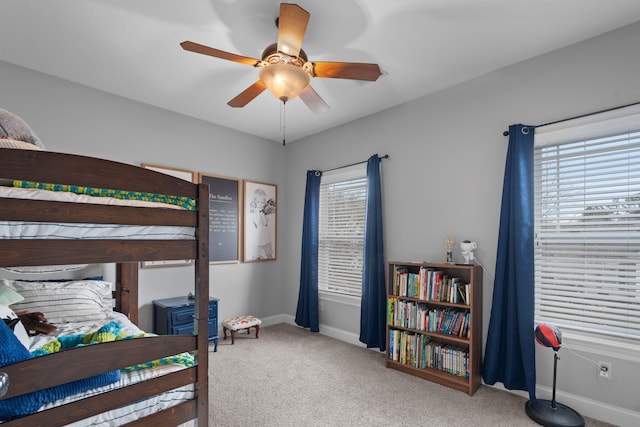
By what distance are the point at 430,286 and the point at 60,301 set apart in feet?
9.89

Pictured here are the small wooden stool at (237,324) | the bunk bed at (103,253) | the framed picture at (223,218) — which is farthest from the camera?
the framed picture at (223,218)

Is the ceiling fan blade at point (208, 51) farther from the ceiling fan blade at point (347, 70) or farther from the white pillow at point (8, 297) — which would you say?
the white pillow at point (8, 297)

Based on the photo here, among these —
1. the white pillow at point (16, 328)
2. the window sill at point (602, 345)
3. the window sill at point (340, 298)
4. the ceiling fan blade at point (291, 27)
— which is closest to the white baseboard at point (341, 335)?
the window sill at point (340, 298)

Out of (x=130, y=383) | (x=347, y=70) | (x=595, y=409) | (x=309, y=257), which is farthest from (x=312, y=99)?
(x=595, y=409)

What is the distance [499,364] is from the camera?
2568 millimetres

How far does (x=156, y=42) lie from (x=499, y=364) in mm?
3634

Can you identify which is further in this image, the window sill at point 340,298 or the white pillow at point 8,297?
the window sill at point 340,298

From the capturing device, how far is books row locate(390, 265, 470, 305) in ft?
8.87

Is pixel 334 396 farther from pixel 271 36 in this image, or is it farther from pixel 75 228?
pixel 271 36

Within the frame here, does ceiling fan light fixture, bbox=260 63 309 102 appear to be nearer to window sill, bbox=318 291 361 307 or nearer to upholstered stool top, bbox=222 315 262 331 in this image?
window sill, bbox=318 291 361 307

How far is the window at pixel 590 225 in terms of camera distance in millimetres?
2148

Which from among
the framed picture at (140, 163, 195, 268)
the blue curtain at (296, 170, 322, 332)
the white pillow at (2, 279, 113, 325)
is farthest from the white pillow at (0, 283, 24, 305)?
the blue curtain at (296, 170, 322, 332)

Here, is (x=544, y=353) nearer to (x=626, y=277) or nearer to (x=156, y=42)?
(x=626, y=277)

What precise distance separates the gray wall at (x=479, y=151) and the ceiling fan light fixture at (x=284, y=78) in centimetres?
169
